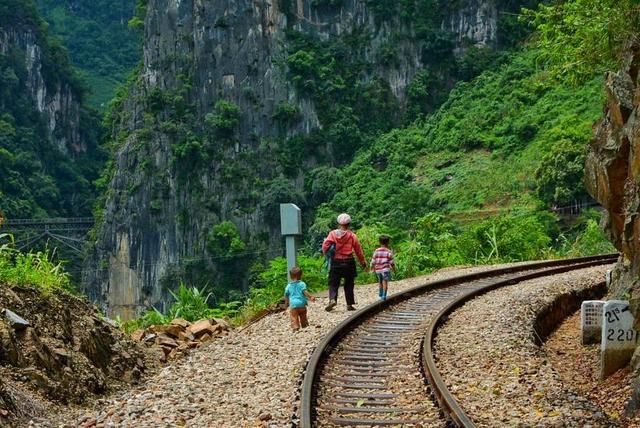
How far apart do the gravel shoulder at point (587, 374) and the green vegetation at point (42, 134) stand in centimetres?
8603

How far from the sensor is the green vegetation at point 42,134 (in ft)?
313

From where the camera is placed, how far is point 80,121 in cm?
11250

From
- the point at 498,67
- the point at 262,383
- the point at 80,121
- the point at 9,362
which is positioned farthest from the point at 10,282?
the point at 80,121

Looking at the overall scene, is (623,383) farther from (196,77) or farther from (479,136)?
(196,77)

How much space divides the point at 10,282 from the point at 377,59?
67.4 meters

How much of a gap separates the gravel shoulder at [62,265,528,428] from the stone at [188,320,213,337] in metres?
0.75

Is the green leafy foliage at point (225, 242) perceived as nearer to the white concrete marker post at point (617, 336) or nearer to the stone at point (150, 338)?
the stone at point (150, 338)

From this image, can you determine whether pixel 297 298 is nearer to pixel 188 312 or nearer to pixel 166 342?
pixel 166 342

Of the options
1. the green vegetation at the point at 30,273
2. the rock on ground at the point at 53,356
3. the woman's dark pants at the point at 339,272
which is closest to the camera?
the rock on ground at the point at 53,356

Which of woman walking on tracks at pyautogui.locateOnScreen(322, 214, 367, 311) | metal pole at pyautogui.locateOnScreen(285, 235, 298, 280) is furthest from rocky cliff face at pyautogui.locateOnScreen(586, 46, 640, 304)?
metal pole at pyautogui.locateOnScreen(285, 235, 298, 280)

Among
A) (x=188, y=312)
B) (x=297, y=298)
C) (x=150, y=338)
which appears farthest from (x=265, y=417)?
(x=188, y=312)

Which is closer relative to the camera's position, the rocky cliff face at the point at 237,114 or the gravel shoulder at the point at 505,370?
the gravel shoulder at the point at 505,370

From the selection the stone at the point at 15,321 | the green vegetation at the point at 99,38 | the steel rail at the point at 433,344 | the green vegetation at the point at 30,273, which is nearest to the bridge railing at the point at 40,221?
the green vegetation at the point at 99,38

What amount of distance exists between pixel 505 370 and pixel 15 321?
14.3 feet
